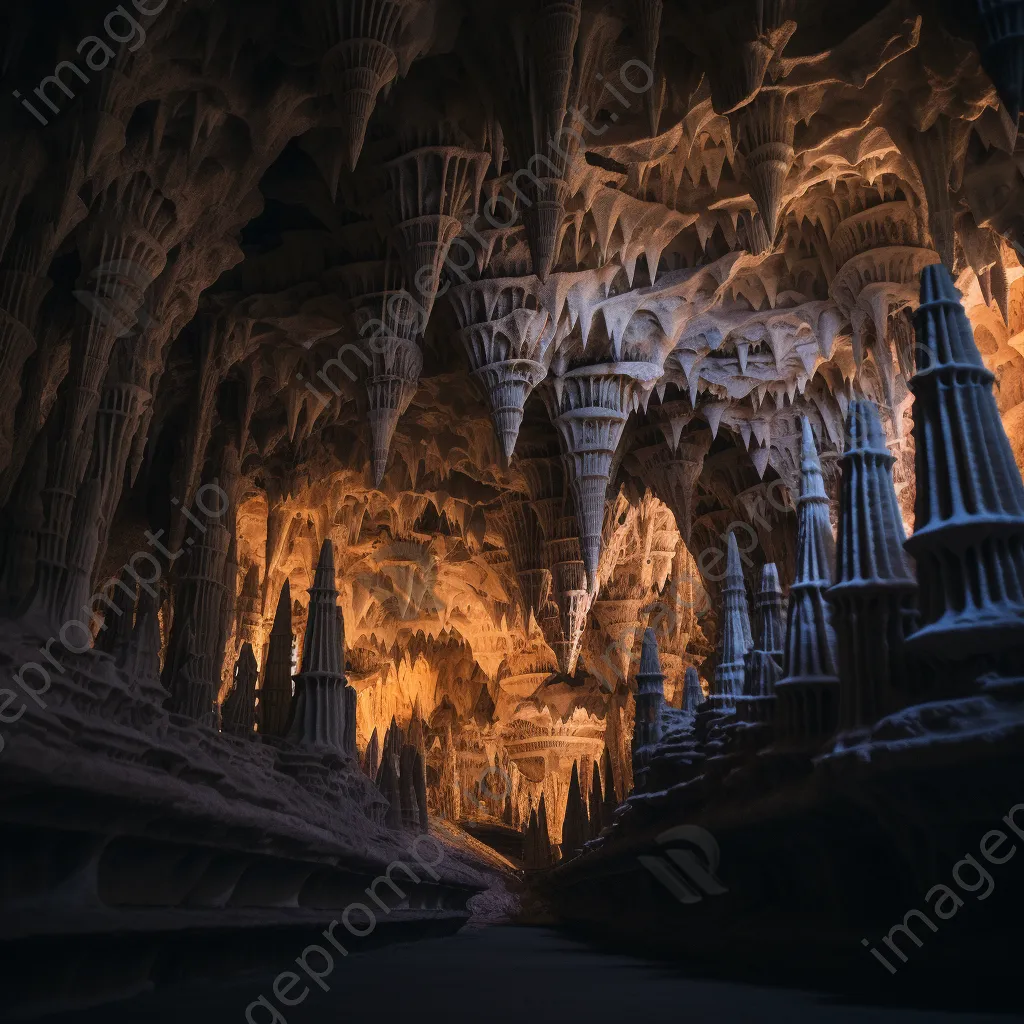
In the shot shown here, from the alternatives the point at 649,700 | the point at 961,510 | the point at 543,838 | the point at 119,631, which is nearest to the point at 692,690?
the point at 649,700

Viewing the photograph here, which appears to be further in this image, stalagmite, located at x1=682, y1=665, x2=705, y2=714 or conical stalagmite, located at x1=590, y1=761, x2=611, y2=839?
conical stalagmite, located at x1=590, y1=761, x2=611, y2=839

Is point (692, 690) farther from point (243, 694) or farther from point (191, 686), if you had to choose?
point (191, 686)

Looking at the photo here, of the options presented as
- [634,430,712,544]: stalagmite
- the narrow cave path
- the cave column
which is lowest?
the narrow cave path

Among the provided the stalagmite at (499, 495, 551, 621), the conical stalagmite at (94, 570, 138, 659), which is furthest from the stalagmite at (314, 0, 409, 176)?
the stalagmite at (499, 495, 551, 621)

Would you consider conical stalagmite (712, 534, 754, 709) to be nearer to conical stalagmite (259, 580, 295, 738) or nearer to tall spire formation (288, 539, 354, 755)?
tall spire formation (288, 539, 354, 755)

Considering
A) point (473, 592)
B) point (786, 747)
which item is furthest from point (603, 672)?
point (786, 747)

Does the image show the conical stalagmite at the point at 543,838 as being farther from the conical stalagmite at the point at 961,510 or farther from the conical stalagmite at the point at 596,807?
the conical stalagmite at the point at 961,510

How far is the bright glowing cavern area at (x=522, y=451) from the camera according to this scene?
5.43 meters

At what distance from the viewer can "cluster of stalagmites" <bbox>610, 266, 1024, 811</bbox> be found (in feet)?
16.6

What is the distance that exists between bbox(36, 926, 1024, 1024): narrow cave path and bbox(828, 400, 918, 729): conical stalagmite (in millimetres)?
1555

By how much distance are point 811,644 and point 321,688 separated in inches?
365

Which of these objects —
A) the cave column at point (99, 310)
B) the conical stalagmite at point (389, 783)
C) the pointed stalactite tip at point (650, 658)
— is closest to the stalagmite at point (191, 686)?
the cave column at point (99, 310)

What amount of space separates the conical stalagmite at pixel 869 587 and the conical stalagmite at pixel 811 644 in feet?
1.89

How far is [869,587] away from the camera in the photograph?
19.8 feet
